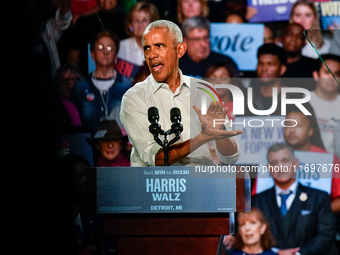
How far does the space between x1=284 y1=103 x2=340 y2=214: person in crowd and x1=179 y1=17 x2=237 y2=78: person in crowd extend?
0.73 m

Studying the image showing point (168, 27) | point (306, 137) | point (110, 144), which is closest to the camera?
point (168, 27)

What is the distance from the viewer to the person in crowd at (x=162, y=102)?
2543 mm

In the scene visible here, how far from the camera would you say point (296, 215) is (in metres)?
3.57

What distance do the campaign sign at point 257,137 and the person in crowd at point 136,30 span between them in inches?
43.9

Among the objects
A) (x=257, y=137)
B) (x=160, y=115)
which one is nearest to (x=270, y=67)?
(x=257, y=137)

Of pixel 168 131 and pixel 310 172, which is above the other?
pixel 168 131

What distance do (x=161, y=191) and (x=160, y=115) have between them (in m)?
0.85

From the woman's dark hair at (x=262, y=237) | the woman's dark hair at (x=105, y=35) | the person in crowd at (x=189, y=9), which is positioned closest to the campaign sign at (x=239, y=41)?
the person in crowd at (x=189, y=9)

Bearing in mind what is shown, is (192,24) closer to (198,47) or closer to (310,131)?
(198,47)

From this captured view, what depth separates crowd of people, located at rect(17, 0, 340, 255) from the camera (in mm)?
3553

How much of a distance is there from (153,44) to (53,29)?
1490mm

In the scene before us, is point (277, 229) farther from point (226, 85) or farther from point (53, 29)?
point (53, 29)

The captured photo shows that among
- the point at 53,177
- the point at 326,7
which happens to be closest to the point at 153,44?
the point at 53,177

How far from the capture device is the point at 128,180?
192 cm
